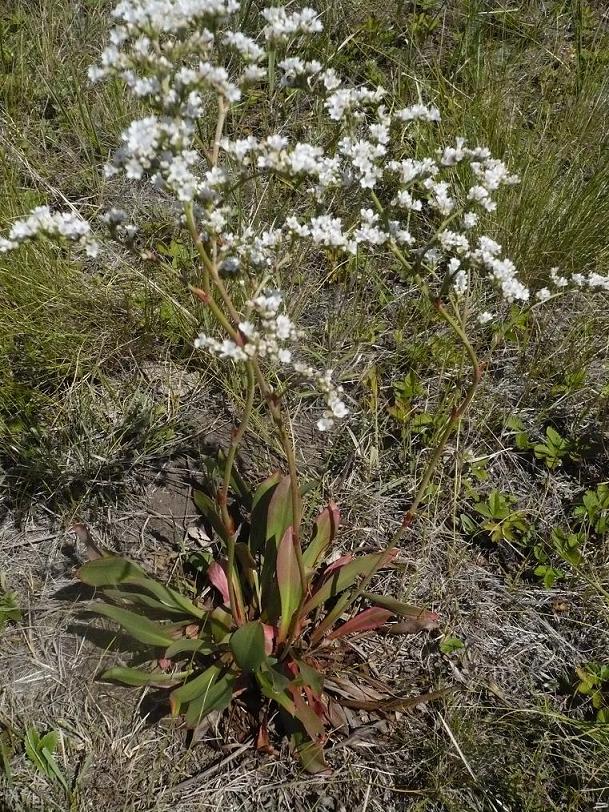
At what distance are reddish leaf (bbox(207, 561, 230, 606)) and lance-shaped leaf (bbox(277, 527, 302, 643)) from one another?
23cm

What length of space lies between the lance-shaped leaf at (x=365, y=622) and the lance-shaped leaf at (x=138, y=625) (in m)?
0.53

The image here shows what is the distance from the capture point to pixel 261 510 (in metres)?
2.25

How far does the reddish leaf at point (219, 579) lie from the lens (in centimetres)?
223

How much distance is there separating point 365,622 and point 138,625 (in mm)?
688

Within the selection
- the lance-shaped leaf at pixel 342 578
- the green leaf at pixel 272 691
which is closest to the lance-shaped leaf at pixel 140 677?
the green leaf at pixel 272 691

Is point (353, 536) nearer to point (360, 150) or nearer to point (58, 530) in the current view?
point (58, 530)

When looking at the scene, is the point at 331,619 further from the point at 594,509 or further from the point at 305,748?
the point at 594,509

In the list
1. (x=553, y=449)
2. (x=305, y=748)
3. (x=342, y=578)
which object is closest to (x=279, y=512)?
(x=342, y=578)

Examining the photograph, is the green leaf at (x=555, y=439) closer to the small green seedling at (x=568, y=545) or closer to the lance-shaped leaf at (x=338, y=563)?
the small green seedling at (x=568, y=545)

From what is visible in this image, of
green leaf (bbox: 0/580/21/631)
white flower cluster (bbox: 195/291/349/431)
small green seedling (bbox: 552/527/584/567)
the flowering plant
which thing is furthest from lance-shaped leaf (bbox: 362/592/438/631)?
green leaf (bbox: 0/580/21/631)

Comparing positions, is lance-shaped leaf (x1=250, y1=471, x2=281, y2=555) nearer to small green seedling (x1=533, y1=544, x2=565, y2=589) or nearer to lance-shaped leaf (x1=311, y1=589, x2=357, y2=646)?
lance-shaped leaf (x1=311, y1=589, x2=357, y2=646)

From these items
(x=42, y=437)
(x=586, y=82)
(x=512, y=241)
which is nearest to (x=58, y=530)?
(x=42, y=437)

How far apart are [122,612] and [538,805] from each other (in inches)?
49.9

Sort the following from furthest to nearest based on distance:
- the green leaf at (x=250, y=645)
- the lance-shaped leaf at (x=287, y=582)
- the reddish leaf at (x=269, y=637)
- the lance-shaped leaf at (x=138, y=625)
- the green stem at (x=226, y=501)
Answer: the reddish leaf at (x=269, y=637) → the lance-shaped leaf at (x=287, y=582) → the lance-shaped leaf at (x=138, y=625) → the green leaf at (x=250, y=645) → the green stem at (x=226, y=501)
